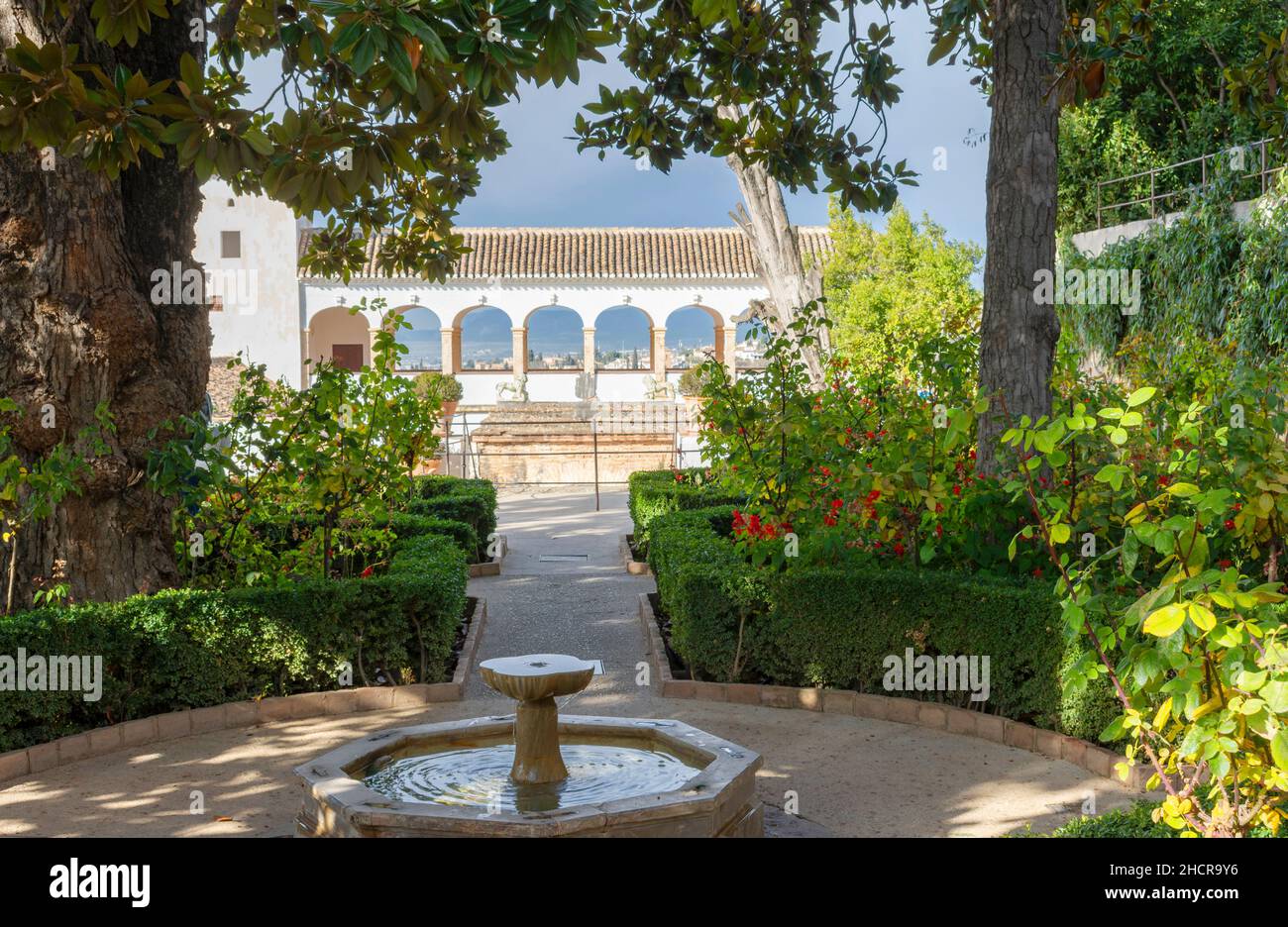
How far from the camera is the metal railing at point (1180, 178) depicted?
14.6 metres

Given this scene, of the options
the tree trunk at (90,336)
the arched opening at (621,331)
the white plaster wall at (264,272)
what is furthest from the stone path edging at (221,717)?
the arched opening at (621,331)

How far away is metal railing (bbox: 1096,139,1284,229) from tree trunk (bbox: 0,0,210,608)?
12.3 meters

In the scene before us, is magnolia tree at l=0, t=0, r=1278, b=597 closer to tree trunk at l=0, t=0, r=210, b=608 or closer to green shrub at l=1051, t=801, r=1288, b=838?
tree trunk at l=0, t=0, r=210, b=608

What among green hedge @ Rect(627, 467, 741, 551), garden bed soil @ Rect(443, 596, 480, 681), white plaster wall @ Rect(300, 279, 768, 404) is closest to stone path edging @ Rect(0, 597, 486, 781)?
garden bed soil @ Rect(443, 596, 480, 681)

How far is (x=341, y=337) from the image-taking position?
112ft

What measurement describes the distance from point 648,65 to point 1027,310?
303cm

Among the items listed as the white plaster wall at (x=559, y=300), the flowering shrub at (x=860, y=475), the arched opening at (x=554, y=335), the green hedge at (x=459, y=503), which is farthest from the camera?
the arched opening at (x=554, y=335)

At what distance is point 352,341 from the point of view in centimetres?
3425

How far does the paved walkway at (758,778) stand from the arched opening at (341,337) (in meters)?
28.1

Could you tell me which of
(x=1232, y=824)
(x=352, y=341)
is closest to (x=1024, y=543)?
(x=1232, y=824)

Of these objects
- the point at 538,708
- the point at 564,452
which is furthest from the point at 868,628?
the point at 564,452

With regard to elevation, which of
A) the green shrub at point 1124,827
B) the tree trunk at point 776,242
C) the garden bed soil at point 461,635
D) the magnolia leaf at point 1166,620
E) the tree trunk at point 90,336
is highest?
the tree trunk at point 776,242

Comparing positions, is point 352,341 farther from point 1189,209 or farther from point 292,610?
point 292,610

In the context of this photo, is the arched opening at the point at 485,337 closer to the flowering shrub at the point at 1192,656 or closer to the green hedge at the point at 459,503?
the green hedge at the point at 459,503
